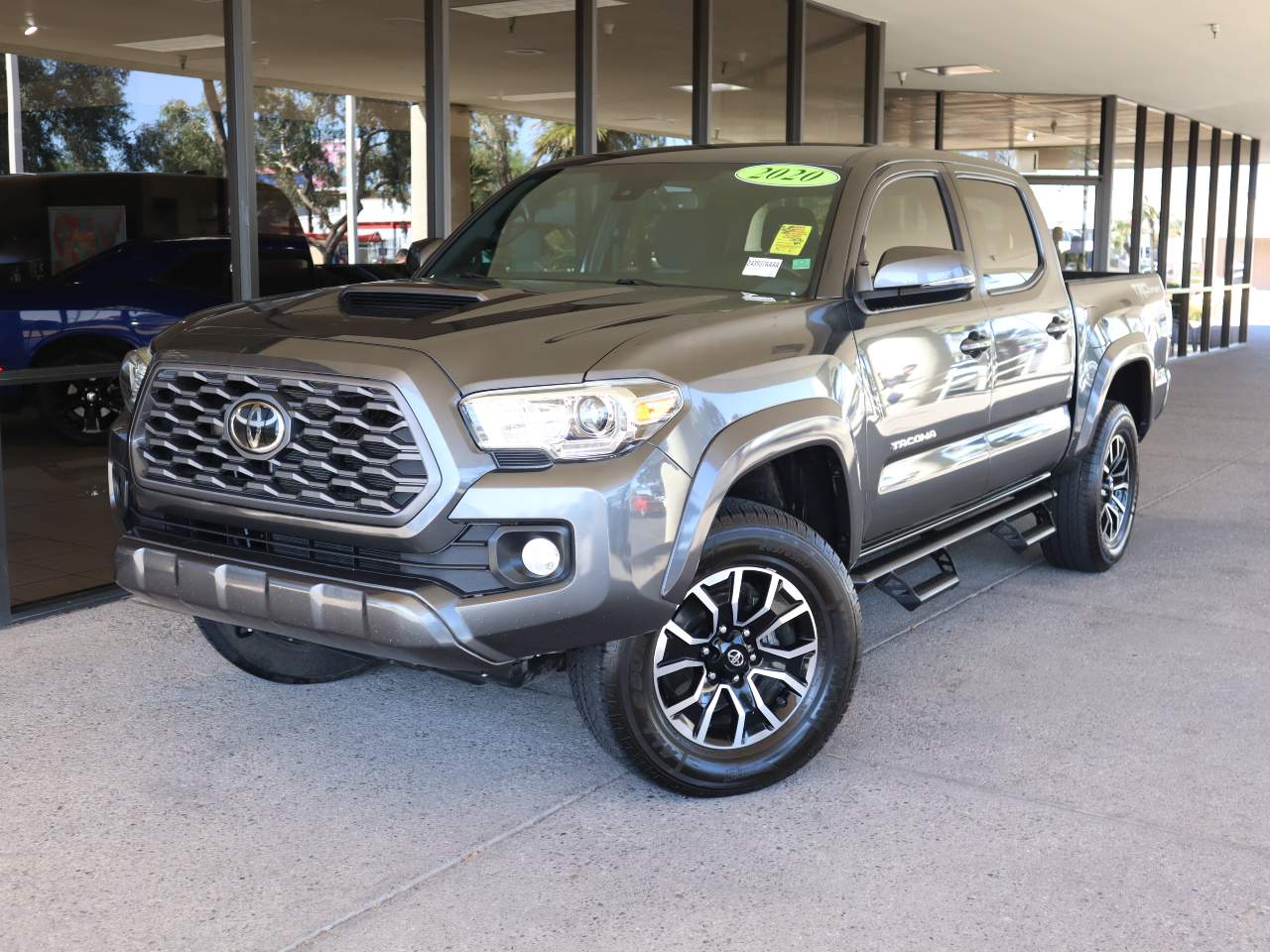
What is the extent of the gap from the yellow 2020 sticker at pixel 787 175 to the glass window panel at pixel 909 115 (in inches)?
485

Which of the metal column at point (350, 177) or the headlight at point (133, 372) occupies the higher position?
the metal column at point (350, 177)

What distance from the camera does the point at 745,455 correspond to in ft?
11.5

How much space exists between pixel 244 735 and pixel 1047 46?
11893 millimetres

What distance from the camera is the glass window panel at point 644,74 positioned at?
29.9 ft

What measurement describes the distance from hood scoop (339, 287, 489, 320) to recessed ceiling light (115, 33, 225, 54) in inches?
103

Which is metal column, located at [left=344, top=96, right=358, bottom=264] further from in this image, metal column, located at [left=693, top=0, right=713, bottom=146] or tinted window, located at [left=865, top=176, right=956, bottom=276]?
metal column, located at [left=693, top=0, right=713, bottom=146]

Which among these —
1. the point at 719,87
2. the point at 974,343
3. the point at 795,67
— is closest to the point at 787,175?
the point at 974,343

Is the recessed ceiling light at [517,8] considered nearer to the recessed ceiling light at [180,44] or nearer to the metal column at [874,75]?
the recessed ceiling light at [180,44]

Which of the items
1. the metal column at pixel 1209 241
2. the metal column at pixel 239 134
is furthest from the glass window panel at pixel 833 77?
the metal column at pixel 1209 241

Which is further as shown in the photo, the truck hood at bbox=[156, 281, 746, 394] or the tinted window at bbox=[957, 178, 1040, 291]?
the tinted window at bbox=[957, 178, 1040, 291]

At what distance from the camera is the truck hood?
3271 mm

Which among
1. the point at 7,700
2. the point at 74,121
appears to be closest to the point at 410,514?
the point at 7,700

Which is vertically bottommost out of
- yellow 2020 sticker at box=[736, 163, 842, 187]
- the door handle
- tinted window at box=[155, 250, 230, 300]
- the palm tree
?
the door handle

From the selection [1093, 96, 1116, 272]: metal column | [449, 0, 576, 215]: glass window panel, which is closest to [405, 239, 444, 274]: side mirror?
[449, 0, 576, 215]: glass window panel
